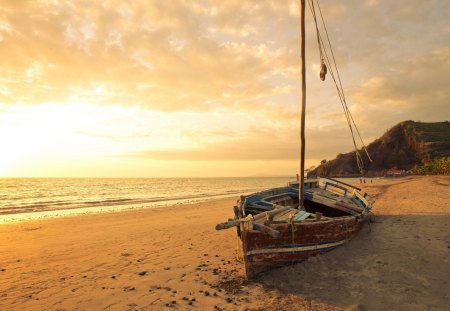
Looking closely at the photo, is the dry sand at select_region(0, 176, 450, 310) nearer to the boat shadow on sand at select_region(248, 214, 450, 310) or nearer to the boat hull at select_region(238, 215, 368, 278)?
the boat shadow on sand at select_region(248, 214, 450, 310)

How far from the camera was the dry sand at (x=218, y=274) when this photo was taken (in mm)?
7258

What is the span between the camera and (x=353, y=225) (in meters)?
10.8

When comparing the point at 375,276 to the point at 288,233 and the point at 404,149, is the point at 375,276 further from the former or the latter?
the point at 404,149

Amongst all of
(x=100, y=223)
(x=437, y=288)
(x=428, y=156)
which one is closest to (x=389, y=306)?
(x=437, y=288)

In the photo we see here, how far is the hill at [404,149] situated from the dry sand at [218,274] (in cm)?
5860

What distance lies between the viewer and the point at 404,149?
7156 centimetres

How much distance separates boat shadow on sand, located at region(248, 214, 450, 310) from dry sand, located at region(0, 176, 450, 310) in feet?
0.08

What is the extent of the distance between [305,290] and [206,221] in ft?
40.3

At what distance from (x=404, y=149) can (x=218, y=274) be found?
2993 inches

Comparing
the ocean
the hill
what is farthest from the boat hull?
the hill

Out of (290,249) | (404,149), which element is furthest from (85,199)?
(404,149)

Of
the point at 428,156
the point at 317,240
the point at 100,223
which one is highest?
the point at 428,156

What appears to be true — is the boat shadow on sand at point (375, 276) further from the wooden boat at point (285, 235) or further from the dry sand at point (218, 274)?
the wooden boat at point (285, 235)

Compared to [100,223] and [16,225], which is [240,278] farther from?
[16,225]
